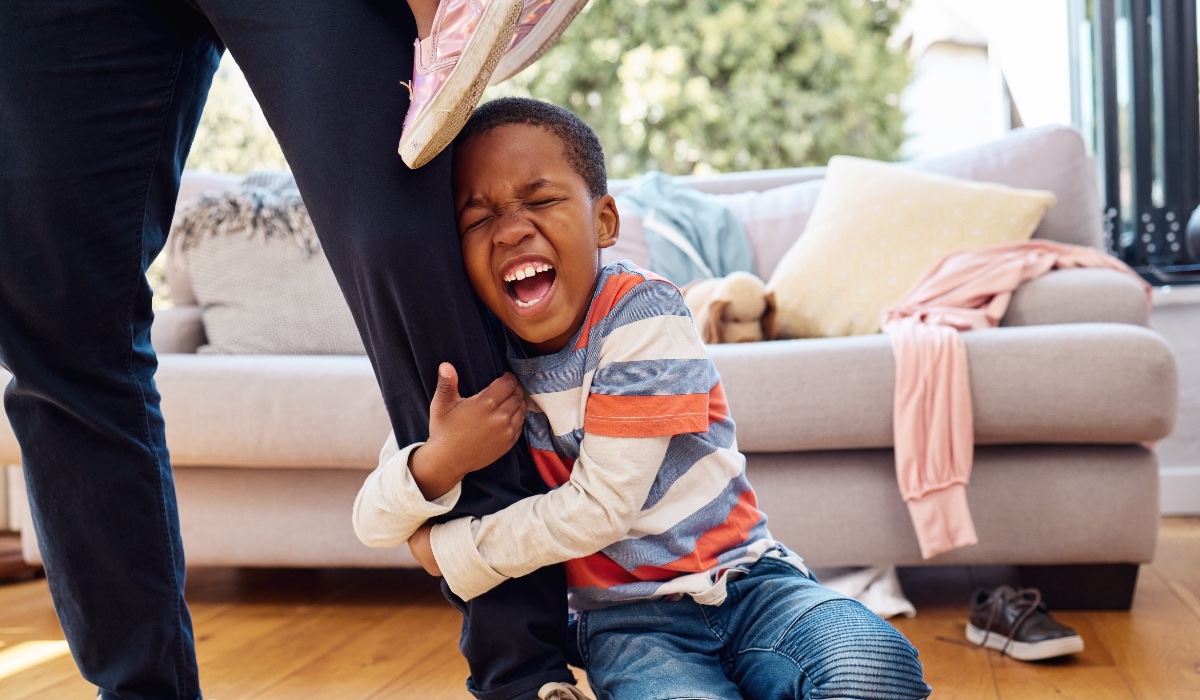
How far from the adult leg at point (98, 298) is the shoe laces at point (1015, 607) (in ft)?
3.79

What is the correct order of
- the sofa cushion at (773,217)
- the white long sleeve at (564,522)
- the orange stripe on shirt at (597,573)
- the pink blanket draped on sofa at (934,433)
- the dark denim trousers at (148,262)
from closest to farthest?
1. the dark denim trousers at (148,262)
2. the white long sleeve at (564,522)
3. the orange stripe on shirt at (597,573)
4. the pink blanket draped on sofa at (934,433)
5. the sofa cushion at (773,217)

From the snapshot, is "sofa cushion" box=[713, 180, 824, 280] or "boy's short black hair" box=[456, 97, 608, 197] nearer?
"boy's short black hair" box=[456, 97, 608, 197]

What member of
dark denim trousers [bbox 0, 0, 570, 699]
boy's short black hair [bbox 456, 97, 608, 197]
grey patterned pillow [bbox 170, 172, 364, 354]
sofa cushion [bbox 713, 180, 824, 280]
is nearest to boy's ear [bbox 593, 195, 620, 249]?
boy's short black hair [bbox 456, 97, 608, 197]

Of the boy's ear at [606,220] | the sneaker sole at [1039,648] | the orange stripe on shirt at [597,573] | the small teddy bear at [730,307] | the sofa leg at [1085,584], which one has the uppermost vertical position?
the boy's ear at [606,220]

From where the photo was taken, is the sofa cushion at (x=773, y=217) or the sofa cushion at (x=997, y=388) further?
the sofa cushion at (x=773, y=217)

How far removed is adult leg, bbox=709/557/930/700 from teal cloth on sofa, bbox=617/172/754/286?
1.31m

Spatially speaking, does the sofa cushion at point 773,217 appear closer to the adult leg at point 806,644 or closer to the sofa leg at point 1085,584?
the sofa leg at point 1085,584

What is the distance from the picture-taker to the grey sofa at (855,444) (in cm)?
172

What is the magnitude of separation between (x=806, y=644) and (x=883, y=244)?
1417 mm

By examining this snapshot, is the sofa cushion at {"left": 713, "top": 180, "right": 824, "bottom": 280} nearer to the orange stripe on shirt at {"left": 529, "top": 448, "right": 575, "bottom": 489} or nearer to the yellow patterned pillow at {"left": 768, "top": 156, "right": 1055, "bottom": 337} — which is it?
Result: the yellow patterned pillow at {"left": 768, "top": 156, "right": 1055, "bottom": 337}

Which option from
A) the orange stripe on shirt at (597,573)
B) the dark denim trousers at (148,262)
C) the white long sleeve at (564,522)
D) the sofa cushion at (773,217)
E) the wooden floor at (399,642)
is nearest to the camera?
the dark denim trousers at (148,262)

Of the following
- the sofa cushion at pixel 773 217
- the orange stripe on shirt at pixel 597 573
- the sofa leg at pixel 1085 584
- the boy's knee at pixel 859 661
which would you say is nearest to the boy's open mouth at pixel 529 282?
the orange stripe on shirt at pixel 597 573

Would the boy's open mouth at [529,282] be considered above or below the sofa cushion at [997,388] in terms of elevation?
above

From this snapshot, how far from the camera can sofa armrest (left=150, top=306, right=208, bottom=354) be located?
2.30 metres
